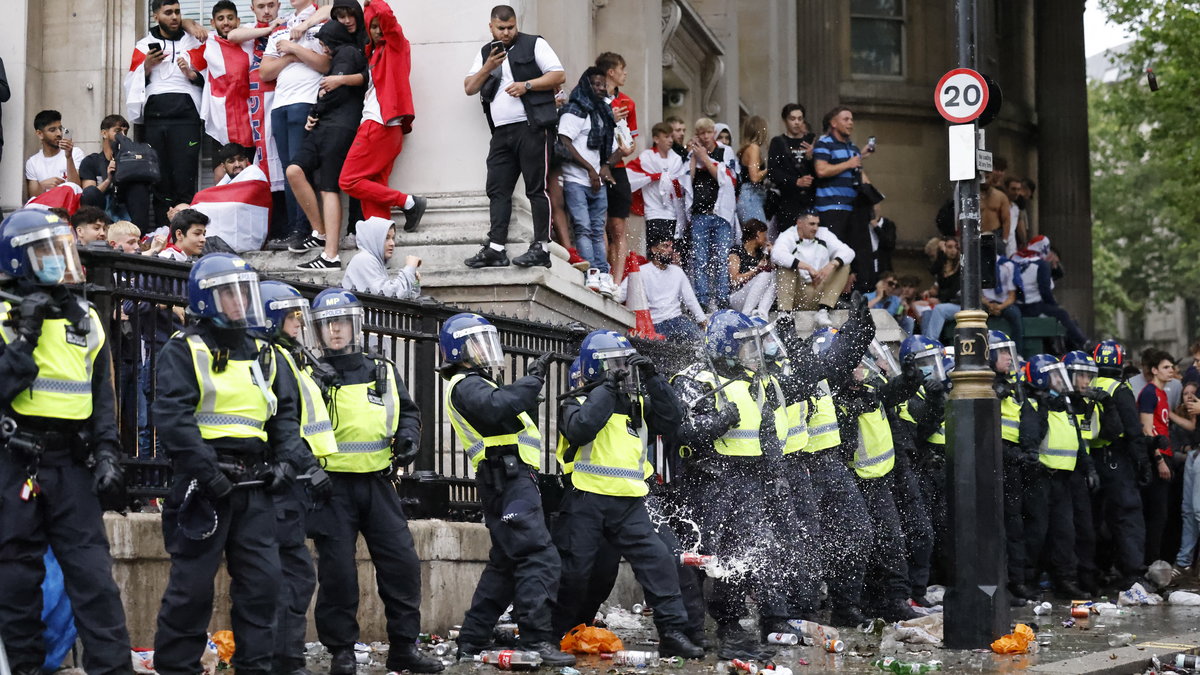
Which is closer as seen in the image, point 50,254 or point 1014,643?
point 50,254

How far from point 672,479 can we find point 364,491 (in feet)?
12.4

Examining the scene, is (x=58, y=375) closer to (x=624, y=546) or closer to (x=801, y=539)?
(x=624, y=546)

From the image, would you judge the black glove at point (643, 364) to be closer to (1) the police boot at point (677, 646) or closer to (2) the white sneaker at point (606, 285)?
(1) the police boot at point (677, 646)

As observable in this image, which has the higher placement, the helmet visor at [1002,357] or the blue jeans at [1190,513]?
the helmet visor at [1002,357]

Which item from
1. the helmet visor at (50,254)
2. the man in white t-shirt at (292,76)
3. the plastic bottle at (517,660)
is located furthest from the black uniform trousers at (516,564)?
the man in white t-shirt at (292,76)

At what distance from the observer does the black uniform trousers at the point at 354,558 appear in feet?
31.4

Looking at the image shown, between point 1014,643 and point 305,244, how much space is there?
663 centimetres

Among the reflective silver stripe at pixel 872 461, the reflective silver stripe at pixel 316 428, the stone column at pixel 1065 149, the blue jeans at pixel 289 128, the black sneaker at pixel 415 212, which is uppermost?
the stone column at pixel 1065 149

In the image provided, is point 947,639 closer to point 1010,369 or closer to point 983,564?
point 983,564

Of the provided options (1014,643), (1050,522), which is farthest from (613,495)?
(1050,522)

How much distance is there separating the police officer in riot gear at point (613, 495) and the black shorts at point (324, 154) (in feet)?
14.6

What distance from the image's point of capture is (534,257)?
14367 millimetres

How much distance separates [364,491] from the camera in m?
9.72

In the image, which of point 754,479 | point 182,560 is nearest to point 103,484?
point 182,560
